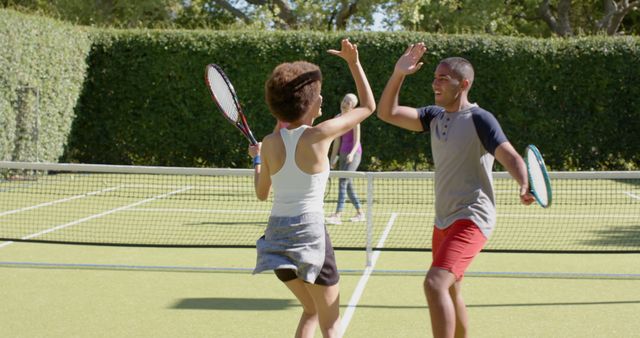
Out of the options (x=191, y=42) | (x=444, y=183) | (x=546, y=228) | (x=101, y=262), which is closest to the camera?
(x=444, y=183)

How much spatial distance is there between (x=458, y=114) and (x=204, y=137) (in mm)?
16354

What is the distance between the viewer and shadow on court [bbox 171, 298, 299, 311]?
7006 mm

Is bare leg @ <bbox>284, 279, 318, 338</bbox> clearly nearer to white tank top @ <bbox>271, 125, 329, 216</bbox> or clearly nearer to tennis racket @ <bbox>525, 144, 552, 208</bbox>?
white tank top @ <bbox>271, 125, 329, 216</bbox>

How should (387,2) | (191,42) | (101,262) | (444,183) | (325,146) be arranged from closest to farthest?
(325,146) → (444,183) → (101,262) → (191,42) → (387,2)

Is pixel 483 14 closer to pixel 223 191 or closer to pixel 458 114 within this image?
pixel 223 191

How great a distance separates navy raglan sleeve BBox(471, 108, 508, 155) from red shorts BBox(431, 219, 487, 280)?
417 mm

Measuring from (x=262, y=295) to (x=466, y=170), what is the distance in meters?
3.01

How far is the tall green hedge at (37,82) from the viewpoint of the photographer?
17188mm

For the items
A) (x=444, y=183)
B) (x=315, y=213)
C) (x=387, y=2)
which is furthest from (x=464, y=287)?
(x=387, y=2)

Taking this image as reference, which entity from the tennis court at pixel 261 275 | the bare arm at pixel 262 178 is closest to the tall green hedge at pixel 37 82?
the tennis court at pixel 261 275

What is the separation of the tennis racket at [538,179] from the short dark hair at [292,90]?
4.03 ft

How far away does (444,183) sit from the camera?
498 cm

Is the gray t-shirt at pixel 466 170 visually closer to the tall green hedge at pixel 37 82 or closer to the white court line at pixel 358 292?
the white court line at pixel 358 292

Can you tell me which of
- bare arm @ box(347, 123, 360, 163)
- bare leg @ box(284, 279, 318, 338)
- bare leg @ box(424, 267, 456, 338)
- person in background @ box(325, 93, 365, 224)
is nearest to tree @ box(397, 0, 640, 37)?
person in background @ box(325, 93, 365, 224)
